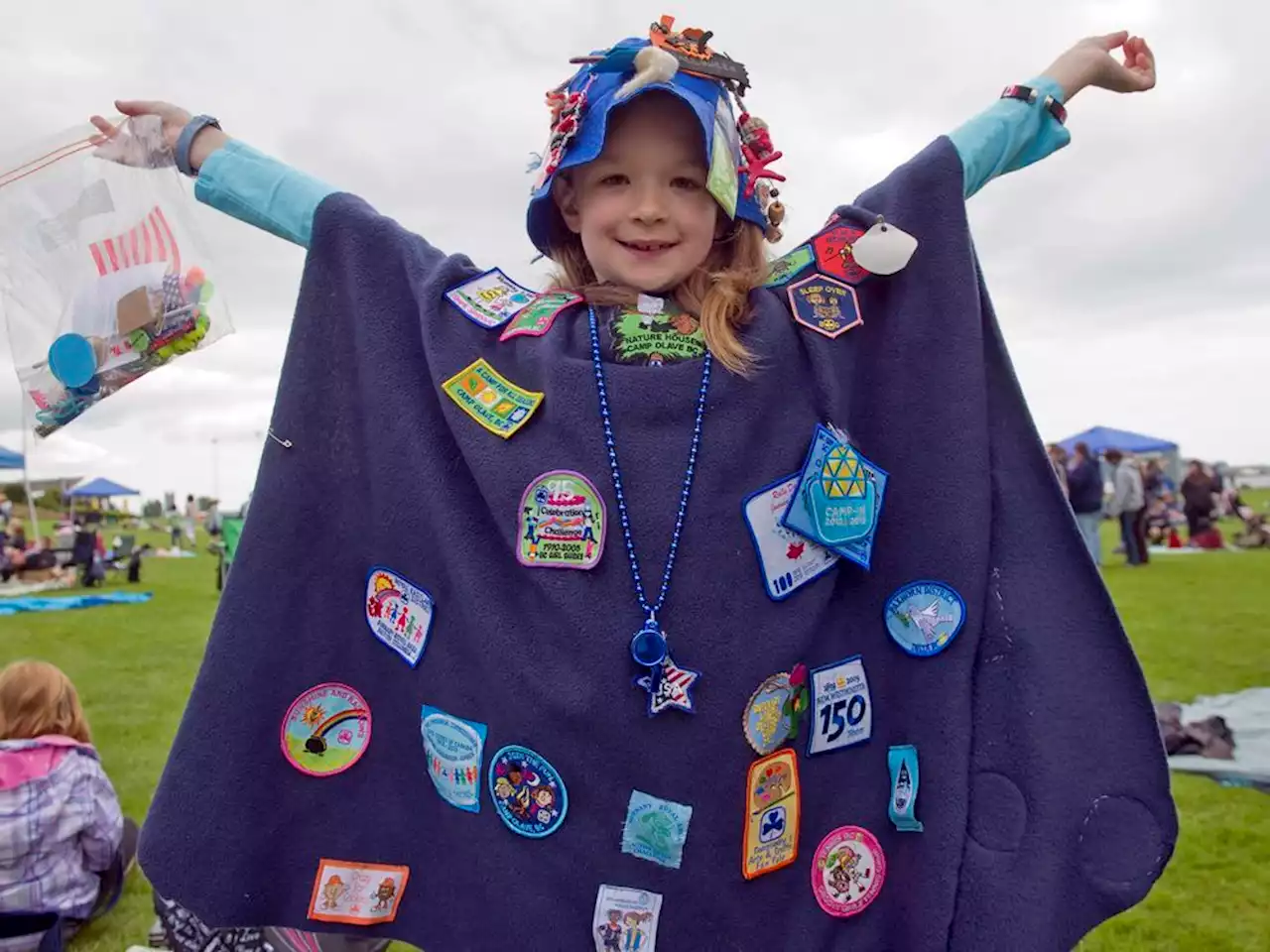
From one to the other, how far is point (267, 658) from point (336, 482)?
1.12 ft

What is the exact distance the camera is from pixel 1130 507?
1369 cm

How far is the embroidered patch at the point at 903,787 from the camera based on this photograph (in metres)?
1.74

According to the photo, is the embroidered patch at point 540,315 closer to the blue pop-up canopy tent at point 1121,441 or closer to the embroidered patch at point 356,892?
the embroidered patch at point 356,892

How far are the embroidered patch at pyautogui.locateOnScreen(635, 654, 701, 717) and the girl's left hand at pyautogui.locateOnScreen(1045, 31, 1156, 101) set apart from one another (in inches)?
53.6

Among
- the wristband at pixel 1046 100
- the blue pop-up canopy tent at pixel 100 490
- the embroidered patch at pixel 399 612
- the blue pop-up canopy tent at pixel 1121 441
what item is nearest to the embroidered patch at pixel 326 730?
the embroidered patch at pixel 399 612

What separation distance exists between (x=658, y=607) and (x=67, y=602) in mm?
13167

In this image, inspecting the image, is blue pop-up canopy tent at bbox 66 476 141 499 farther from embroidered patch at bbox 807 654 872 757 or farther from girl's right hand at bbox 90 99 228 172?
embroidered patch at bbox 807 654 872 757

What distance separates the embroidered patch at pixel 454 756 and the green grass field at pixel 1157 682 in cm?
211

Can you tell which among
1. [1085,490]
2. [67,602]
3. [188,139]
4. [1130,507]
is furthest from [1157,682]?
[67,602]

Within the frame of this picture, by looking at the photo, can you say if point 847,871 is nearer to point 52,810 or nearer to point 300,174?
point 300,174

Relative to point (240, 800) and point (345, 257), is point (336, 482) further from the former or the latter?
point (240, 800)

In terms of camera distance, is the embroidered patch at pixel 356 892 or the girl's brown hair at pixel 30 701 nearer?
the embroidered patch at pixel 356 892

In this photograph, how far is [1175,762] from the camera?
4.62 metres

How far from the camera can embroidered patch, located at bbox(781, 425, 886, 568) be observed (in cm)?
172
